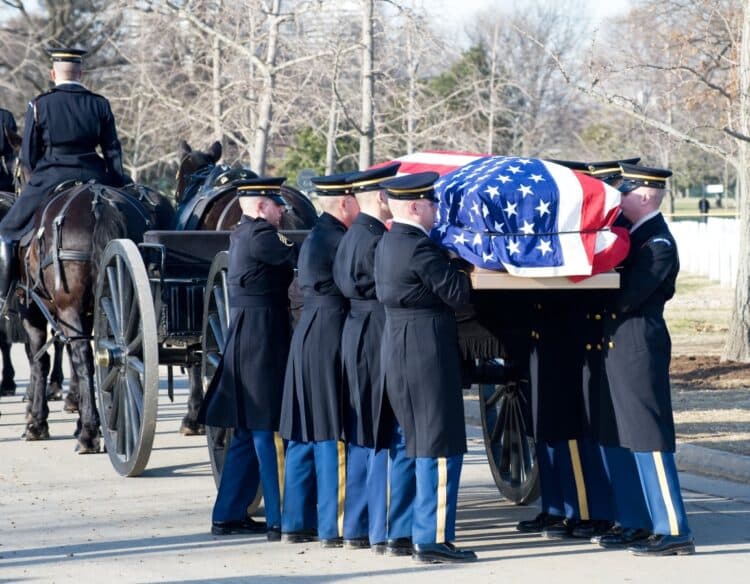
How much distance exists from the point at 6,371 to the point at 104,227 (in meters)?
4.26

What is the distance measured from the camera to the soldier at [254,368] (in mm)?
7258

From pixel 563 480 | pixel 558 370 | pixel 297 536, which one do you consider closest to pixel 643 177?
pixel 558 370

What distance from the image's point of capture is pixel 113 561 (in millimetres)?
6770

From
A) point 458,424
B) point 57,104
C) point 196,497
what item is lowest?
point 196,497

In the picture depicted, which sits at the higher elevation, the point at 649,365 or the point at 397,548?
the point at 649,365

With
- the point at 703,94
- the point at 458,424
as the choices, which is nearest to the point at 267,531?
the point at 458,424

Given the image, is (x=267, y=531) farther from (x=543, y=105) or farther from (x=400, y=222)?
(x=543, y=105)

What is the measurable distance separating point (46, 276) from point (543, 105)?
3835 centimetres

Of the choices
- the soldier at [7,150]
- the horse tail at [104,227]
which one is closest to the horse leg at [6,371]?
the soldier at [7,150]

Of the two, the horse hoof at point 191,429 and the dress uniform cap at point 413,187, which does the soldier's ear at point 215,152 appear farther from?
the dress uniform cap at point 413,187

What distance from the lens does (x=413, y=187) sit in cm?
639

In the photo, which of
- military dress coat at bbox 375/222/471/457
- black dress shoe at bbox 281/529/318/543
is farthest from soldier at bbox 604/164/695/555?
black dress shoe at bbox 281/529/318/543

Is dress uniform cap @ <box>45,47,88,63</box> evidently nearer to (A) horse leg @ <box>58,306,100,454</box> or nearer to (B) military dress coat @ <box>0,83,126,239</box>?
(B) military dress coat @ <box>0,83,126,239</box>

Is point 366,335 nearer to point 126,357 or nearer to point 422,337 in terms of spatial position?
point 422,337
